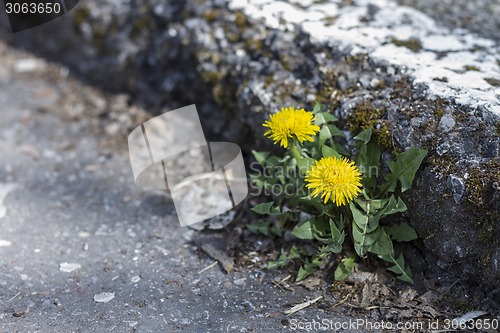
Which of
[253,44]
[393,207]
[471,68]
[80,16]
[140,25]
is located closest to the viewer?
[393,207]

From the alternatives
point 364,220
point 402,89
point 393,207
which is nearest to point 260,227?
point 364,220

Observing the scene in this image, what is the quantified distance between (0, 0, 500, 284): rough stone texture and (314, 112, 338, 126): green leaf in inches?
4.3

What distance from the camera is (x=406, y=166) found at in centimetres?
226

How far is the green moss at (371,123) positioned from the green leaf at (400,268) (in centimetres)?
44

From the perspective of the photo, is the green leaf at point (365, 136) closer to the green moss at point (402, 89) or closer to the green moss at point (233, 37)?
the green moss at point (402, 89)

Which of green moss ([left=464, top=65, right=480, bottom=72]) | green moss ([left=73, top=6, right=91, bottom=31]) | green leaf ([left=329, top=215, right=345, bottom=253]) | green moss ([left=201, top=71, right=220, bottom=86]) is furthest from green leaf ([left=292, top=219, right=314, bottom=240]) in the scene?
green moss ([left=73, top=6, right=91, bottom=31])

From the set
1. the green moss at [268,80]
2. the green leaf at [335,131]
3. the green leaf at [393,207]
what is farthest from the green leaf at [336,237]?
the green moss at [268,80]

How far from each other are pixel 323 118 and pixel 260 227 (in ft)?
1.88

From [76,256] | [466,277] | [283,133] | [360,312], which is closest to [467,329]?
[466,277]

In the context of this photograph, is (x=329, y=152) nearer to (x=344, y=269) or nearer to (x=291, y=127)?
(x=291, y=127)

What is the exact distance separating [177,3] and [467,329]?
2.52 m

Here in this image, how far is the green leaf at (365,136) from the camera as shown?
2374mm

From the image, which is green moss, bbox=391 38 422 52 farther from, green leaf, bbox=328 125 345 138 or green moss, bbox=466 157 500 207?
green moss, bbox=466 157 500 207

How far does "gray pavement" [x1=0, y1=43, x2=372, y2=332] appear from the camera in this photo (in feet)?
7.31
